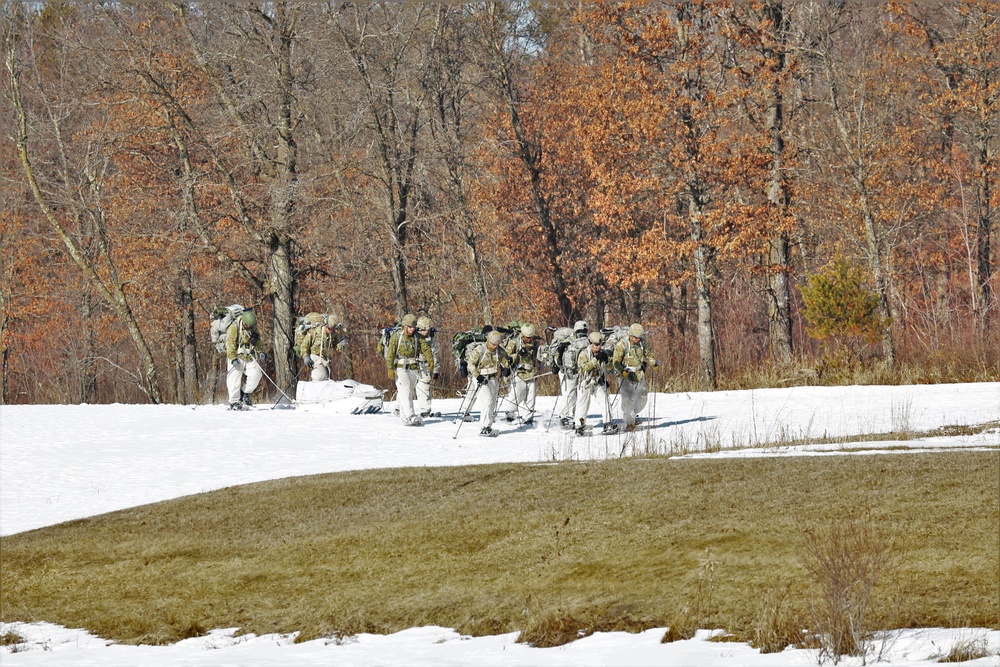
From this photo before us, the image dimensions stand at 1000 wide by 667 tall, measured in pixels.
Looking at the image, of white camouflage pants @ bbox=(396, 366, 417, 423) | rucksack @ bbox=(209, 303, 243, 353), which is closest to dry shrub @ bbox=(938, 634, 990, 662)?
white camouflage pants @ bbox=(396, 366, 417, 423)

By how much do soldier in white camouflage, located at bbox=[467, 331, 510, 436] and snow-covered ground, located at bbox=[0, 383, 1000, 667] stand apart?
41 centimetres

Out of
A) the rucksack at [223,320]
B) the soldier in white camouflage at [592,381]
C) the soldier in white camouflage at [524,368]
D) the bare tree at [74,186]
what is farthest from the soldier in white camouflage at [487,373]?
the bare tree at [74,186]

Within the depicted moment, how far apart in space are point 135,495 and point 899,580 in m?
11.5

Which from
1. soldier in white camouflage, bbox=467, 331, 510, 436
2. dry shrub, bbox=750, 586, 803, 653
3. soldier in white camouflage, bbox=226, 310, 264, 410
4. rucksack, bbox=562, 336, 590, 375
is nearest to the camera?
dry shrub, bbox=750, 586, 803, 653

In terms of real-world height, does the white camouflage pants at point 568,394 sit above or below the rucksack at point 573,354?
below

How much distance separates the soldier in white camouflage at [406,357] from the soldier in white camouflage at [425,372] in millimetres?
63

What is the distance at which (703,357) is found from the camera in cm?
3288

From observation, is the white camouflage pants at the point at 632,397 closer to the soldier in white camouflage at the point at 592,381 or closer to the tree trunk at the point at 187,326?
the soldier in white camouflage at the point at 592,381

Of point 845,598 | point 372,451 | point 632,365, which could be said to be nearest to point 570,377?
point 632,365

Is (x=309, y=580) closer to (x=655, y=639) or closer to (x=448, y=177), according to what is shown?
(x=655, y=639)

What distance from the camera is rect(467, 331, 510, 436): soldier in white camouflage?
78.4 ft

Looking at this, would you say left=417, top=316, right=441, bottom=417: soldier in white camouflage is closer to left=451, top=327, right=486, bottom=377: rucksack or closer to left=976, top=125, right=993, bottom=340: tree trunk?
left=451, top=327, right=486, bottom=377: rucksack

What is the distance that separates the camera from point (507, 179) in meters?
47.0

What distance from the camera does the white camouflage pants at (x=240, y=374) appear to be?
28.5 m
